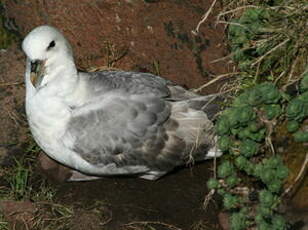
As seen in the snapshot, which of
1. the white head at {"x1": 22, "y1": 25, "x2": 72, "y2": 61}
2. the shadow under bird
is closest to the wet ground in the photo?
the shadow under bird

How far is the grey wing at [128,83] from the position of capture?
4.14 metres

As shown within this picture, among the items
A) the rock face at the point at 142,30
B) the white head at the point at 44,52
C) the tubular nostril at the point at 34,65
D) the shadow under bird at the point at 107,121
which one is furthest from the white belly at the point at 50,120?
the rock face at the point at 142,30

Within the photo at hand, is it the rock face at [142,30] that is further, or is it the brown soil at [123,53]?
the rock face at [142,30]

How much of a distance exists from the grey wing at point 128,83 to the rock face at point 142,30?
431mm

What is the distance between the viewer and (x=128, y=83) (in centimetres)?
420

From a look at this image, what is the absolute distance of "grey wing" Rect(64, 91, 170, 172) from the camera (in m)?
3.99

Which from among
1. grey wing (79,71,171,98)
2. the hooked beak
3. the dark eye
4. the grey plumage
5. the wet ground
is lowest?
the wet ground

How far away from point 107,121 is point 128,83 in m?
0.33

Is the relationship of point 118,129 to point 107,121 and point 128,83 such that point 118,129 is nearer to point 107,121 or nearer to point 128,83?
point 107,121

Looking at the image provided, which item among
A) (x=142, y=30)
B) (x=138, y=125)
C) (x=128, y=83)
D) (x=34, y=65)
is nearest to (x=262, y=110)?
(x=138, y=125)

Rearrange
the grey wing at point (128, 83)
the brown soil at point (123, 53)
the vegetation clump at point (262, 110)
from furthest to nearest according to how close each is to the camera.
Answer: the brown soil at point (123, 53)
the grey wing at point (128, 83)
the vegetation clump at point (262, 110)

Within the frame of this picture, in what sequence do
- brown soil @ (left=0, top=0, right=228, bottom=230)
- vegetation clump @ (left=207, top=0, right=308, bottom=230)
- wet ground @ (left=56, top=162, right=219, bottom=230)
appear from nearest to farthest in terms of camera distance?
1. vegetation clump @ (left=207, top=0, right=308, bottom=230)
2. wet ground @ (left=56, top=162, right=219, bottom=230)
3. brown soil @ (left=0, top=0, right=228, bottom=230)

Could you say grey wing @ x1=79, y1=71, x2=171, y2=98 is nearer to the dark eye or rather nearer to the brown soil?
the dark eye

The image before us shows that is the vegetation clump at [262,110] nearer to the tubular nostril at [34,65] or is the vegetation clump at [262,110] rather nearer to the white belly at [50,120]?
the white belly at [50,120]
